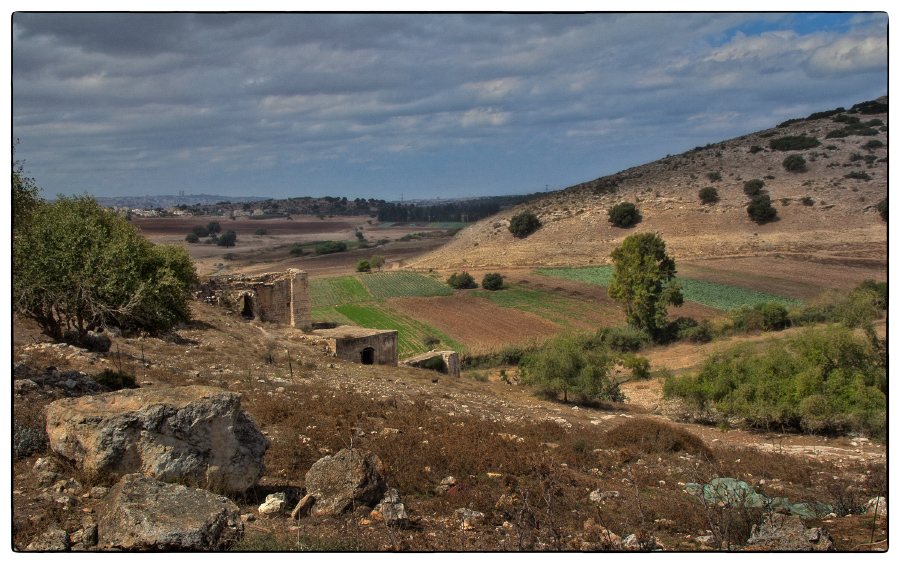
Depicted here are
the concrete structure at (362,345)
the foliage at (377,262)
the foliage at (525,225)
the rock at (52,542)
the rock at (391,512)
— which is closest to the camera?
the rock at (52,542)

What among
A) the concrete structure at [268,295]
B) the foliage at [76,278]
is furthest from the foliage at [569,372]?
the foliage at [76,278]

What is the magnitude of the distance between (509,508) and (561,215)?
78.2 meters

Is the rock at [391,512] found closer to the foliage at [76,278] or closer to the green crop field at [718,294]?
the foliage at [76,278]

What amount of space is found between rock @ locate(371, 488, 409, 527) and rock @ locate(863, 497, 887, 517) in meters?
5.00

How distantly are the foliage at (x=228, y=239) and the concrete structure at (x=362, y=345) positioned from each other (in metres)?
78.9

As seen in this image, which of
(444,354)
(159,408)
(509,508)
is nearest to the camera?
(159,408)

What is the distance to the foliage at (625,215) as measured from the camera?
243ft

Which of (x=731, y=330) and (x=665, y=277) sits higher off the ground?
(x=665, y=277)

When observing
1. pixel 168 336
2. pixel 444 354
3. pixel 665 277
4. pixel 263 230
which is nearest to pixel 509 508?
pixel 168 336

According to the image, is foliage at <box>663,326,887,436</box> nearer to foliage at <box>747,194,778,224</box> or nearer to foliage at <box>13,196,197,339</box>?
foliage at <box>13,196,197,339</box>

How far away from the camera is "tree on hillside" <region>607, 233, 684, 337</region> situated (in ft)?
136

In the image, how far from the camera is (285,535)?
5020 mm

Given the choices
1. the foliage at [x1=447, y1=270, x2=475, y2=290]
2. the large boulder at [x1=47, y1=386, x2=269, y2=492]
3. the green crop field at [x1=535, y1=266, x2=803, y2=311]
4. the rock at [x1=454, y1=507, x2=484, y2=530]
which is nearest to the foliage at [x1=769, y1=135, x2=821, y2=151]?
the green crop field at [x1=535, y1=266, x2=803, y2=311]

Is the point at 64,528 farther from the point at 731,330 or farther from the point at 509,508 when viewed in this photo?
the point at 731,330
